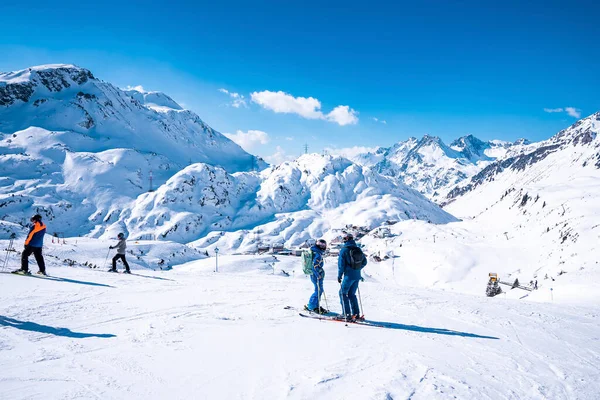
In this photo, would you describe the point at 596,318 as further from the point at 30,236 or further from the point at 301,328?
the point at 30,236

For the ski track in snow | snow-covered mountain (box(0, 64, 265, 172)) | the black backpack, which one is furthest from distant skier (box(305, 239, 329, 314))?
snow-covered mountain (box(0, 64, 265, 172))

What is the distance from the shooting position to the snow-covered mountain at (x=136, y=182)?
116m

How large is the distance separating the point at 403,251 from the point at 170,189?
93250mm

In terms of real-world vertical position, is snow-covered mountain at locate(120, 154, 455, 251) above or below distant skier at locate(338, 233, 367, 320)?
above

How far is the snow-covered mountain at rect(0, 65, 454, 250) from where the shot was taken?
116 meters

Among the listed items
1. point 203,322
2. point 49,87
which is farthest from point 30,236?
point 49,87

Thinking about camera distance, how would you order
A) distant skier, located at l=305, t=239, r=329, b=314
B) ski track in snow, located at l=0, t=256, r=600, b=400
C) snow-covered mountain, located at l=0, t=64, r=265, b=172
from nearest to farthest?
ski track in snow, located at l=0, t=256, r=600, b=400
distant skier, located at l=305, t=239, r=329, b=314
snow-covered mountain, located at l=0, t=64, r=265, b=172

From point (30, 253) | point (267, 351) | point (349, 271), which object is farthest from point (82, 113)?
point (267, 351)

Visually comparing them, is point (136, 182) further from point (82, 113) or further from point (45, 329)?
point (45, 329)

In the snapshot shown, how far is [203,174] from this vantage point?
151 meters

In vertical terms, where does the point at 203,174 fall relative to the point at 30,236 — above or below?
above

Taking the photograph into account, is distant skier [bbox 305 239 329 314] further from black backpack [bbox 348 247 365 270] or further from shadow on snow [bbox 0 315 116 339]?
shadow on snow [bbox 0 315 116 339]

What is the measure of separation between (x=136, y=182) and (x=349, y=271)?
481 ft

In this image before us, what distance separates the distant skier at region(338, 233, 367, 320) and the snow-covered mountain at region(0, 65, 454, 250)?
107939mm
